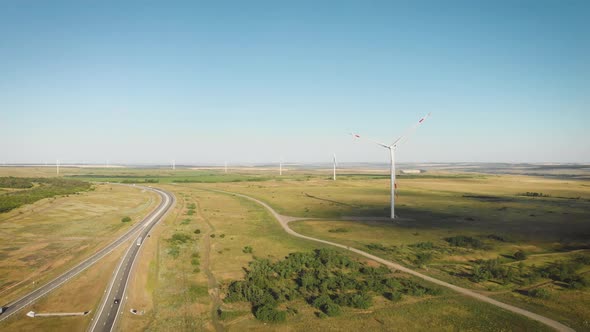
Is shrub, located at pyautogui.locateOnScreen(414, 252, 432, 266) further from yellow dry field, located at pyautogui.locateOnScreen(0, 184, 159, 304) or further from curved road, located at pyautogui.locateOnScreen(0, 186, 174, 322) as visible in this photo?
yellow dry field, located at pyautogui.locateOnScreen(0, 184, 159, 304)

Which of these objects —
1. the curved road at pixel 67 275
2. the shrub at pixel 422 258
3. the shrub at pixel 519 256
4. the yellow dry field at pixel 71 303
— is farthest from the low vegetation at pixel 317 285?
the shrub at pixel 519 256

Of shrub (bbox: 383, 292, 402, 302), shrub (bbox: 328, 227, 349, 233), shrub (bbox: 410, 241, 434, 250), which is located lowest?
shrub (bbox: 383, 292, 402, 302)

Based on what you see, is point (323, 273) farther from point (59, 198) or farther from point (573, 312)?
point (59, 198)

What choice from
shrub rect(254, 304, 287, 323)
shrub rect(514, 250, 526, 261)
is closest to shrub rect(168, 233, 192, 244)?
shrub rect(254, 304, 287, 323)

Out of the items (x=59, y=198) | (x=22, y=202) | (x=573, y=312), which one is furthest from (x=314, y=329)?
(x=59, y=198)

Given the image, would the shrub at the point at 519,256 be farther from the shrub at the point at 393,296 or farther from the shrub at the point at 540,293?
the shrub at the point at 393,296

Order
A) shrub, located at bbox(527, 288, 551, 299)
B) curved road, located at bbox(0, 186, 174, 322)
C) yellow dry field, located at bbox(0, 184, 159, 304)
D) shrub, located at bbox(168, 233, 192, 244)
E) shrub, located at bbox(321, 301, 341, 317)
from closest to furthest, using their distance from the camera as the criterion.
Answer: shrub, located at bbox(321, 301, 341, 317)
curved road, located at bbox(0, 186, 174, 322)
shrub, located at bbox(527, 288, 551, 299)
yellow dry field, located at bbox(0, 184, 159, 304)
shrub, located at bbox(168, 233, 192, 244)
